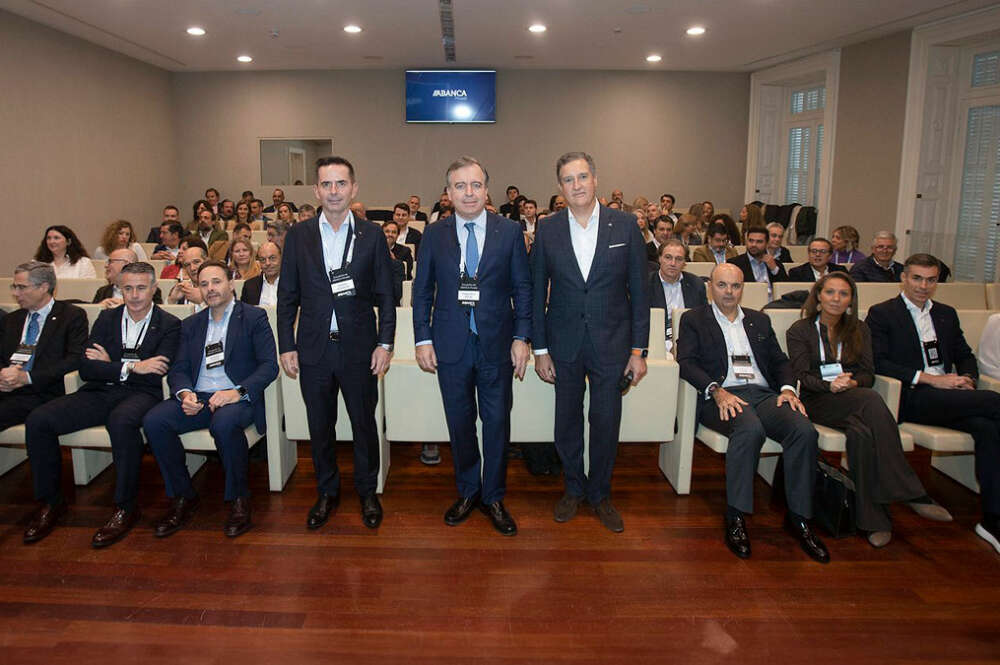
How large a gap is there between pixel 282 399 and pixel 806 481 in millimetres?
2630

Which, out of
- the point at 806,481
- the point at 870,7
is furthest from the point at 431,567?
the point at 870,7

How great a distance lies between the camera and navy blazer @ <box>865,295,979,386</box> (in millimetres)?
3553

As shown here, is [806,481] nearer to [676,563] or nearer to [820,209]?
[676,563]

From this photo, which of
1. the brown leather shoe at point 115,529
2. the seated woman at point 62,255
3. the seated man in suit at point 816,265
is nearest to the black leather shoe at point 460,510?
the brown leather shoe at point 115,529

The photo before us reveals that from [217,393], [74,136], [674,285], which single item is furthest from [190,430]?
[74,136]

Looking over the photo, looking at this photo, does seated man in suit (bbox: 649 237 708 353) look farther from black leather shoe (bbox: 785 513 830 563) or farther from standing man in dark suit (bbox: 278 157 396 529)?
standing man in dark suit (bbox: 278 157 396 529)

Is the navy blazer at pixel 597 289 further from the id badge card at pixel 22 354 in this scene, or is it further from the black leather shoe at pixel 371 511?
the id badge card at pixel 22 354

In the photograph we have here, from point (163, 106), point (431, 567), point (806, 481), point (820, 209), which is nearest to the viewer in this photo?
point (431, 567)

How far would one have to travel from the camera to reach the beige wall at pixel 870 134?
8625mm

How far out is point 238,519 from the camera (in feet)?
10.2

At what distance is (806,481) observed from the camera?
3021mm

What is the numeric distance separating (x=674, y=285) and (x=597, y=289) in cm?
171

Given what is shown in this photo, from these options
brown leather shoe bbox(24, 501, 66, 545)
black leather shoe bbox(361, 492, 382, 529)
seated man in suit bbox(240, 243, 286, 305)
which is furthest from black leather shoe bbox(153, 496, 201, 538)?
seated man in suit bbox(240, 243, 286, 305)

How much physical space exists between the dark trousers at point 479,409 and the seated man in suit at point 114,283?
2.21 metres
